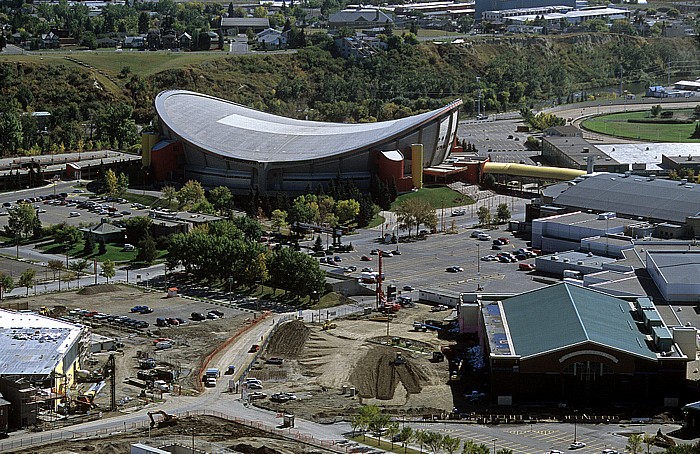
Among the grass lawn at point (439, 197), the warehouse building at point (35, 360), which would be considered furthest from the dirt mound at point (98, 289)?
the grass lawn at point (439, 197)

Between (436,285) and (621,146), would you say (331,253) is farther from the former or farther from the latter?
(621,146)

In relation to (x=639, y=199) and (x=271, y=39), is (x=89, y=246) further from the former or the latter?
(x=271, y=39)

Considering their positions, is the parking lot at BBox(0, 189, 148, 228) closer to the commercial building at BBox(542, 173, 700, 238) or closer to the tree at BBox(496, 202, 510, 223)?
the tree at BBox(496, 202, 510, 223)

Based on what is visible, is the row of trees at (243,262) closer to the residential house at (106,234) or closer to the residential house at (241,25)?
the residential house at (106,234)

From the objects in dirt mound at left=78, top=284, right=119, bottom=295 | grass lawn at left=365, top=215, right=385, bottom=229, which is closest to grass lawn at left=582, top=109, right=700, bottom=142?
grass lawn at left=365, top=215, right=385, bottom=229

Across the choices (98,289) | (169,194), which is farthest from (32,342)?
(169,194)

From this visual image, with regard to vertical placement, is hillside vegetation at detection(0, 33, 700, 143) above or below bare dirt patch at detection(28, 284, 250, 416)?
above
